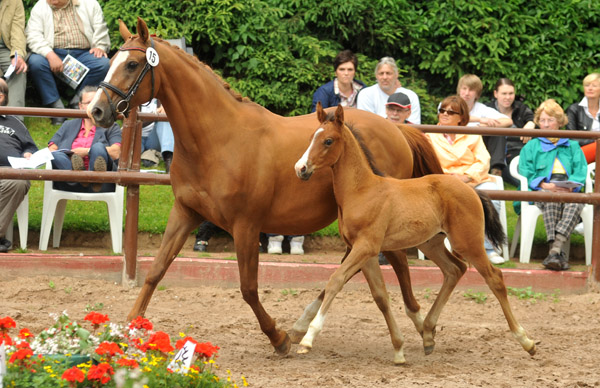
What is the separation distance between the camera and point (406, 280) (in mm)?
6145

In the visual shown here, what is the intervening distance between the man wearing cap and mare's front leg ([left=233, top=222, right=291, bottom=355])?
10.4 ft

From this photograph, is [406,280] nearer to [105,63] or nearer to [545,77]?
[105,63]

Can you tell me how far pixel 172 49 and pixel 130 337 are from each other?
6.71ft

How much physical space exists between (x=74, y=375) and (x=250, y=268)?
2.10 meters

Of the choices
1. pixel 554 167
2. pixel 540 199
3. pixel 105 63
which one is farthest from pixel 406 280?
pixel 105 63

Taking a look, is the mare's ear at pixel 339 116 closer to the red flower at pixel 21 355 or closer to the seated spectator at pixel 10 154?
the red flower at pixel 21 355

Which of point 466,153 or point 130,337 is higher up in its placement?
point 466,153

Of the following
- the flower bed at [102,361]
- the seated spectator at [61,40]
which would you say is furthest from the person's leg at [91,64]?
the flower bed at [102,361]

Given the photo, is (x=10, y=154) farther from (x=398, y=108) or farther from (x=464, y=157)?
(x=464, y=157)

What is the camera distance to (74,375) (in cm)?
356

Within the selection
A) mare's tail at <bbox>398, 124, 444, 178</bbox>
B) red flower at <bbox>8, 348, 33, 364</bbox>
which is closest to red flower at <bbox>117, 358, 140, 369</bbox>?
red flower at <bbox>8, 348, 33, 364</bbox>

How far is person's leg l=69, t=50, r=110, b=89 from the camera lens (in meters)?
9.94

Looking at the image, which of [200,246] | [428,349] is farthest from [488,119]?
[428,349]

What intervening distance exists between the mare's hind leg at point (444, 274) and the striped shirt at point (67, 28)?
5.55 meters
